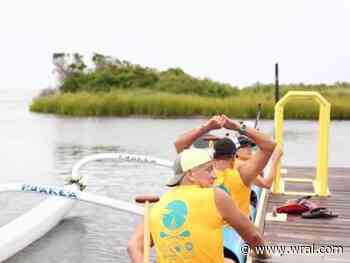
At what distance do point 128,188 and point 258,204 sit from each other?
5504 mm

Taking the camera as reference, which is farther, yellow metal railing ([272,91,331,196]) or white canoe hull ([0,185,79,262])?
yellow metal railing ([272,91,331,196])

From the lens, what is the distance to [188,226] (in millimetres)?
3324

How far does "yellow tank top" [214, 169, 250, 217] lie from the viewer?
14.7 feet

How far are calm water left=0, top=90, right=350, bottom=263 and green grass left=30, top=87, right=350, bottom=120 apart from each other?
0.70 m

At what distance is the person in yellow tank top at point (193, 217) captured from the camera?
3.26 metres

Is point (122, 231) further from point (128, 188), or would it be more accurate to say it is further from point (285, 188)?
point (128, 188)

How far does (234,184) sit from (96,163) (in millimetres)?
12219

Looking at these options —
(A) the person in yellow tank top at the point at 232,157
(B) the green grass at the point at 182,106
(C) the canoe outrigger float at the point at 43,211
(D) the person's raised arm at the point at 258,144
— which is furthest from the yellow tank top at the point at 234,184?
(B) the green grass at the point at 182,106

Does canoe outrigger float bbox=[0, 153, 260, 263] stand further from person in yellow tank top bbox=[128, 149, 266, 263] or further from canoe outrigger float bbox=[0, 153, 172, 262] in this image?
person in yellow tank top bbox=[128, 149, 266, 263]

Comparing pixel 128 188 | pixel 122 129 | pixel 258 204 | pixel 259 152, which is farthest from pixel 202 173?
pixel 122 129

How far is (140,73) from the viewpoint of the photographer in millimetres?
51469

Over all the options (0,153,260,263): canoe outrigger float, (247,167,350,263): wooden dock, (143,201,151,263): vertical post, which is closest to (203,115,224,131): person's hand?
(143,201,151,263): vertical post

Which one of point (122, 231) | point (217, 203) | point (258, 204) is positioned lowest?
point (122, 231)

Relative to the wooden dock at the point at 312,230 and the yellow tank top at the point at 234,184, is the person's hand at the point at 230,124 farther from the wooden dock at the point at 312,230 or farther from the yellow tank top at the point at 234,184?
the wooden dock at the point at 312,230
